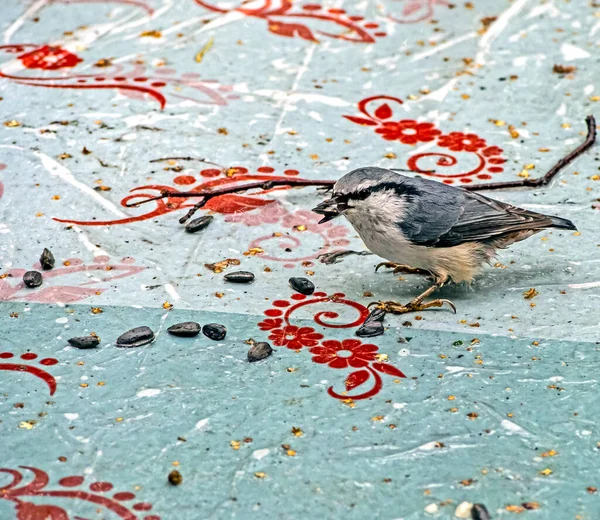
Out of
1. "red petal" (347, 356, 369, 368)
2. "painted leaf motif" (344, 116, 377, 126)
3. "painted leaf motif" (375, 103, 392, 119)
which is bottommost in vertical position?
"painted leaf motif" (375, 103, 392, 119)

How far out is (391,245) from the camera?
2.39 metres

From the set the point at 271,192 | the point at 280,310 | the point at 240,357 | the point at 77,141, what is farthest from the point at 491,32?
the point at 240,357

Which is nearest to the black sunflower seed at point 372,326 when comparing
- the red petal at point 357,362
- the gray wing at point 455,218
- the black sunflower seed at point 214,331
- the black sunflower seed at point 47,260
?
the red petal at point 357,362

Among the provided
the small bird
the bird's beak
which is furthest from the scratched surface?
the bird's beak

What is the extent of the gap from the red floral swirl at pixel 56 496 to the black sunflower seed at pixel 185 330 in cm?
55

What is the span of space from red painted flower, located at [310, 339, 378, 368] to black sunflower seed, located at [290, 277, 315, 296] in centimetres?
24

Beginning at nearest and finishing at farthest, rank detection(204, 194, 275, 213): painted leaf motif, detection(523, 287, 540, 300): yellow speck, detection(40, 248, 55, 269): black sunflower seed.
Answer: detection(523, 287, 540, 300): yellow speck → detection(40, 248, 55, 269): black sunflower seed → detection(204, 194, 275, 213): painted leaf motif

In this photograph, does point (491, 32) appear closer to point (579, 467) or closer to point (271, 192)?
point (271, 192)

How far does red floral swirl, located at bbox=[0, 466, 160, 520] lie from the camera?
1.75 meters

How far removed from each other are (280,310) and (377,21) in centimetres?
204

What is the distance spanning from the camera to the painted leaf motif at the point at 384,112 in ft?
11.4

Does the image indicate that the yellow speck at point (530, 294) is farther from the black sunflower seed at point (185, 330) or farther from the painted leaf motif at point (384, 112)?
the painted leaf motif at point (384, 112)

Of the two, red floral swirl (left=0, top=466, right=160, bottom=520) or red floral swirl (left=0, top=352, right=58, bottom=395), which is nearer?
red floral swirl (left=0, top=466, right=160, bottom=520)

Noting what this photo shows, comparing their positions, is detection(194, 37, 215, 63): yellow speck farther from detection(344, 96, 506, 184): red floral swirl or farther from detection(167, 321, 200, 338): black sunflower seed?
detection(167, 321, 200, 338): black sunflower seed
